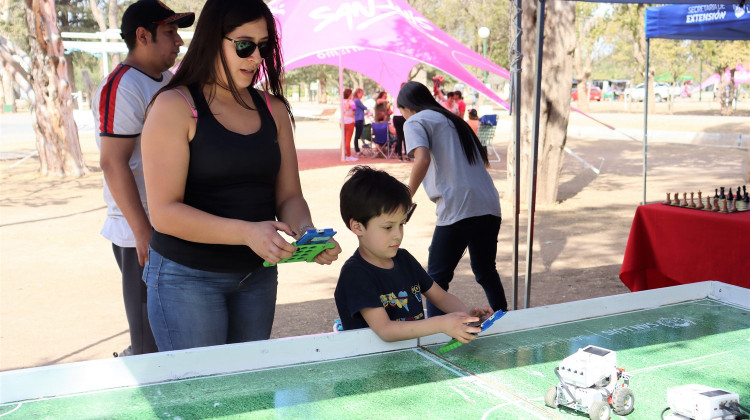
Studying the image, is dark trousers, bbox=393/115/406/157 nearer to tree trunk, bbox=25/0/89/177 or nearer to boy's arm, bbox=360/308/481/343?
tree trunk, bbox=25/0/89/177

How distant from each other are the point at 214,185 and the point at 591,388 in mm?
1249

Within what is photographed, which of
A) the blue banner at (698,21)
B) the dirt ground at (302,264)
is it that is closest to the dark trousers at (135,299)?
the dirt ground at (302,264)

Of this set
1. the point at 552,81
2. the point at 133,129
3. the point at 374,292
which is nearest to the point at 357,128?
the point at 552,81

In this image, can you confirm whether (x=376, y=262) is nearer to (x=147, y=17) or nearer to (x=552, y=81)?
(x=147, y=17)

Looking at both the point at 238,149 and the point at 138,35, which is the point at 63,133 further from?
the point at 238,149

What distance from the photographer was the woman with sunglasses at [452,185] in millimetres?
4383

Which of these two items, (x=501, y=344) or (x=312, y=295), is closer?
(x=501, y=344)

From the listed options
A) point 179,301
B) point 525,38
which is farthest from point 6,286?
point 525,38

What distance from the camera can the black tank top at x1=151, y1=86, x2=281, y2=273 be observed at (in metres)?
2.26

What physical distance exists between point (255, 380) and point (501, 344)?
82 cm

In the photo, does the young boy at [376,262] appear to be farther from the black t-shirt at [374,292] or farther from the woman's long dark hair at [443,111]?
the woman's long dark hair at [443,111]

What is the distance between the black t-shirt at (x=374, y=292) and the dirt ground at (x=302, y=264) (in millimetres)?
2710

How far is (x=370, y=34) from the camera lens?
13.6 meters

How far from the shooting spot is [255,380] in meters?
2.06
